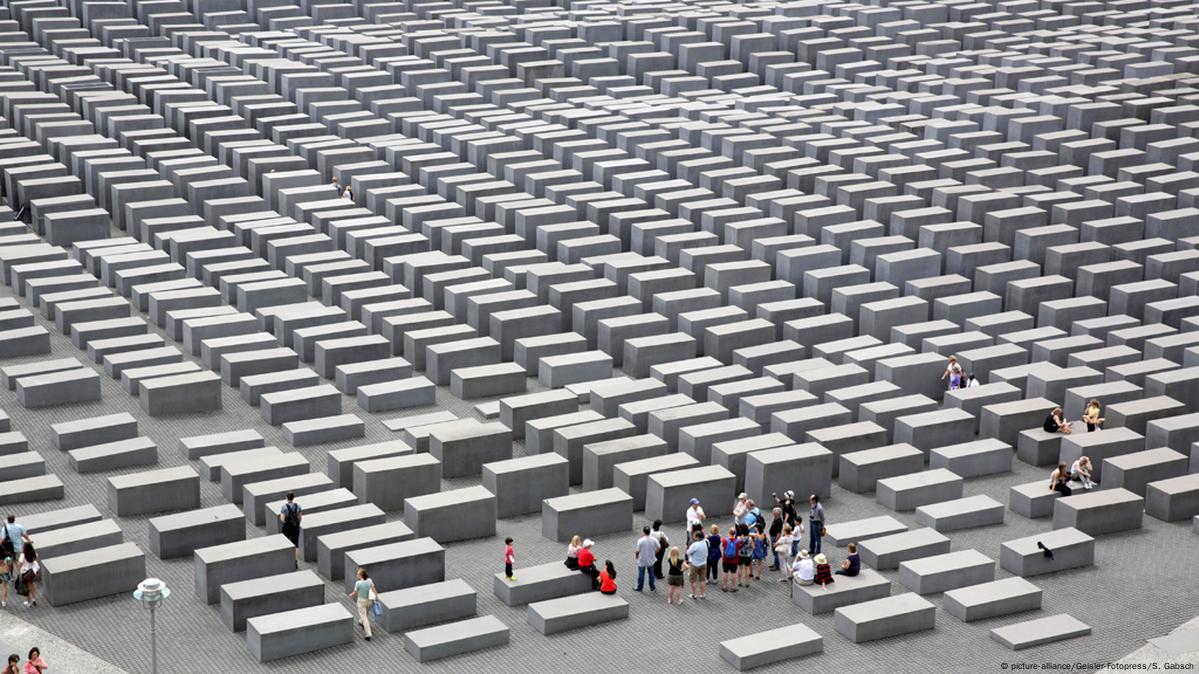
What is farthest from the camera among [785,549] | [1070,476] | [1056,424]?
[1056,424]

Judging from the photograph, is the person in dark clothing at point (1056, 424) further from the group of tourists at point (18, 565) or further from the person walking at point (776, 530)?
the group of tourists at point (18, 565)

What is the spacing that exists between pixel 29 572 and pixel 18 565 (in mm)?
248

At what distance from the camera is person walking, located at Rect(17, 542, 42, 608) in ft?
74.7

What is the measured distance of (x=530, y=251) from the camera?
3741cm

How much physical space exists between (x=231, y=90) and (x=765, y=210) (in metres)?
19.1

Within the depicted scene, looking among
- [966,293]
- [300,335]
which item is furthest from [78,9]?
[966,293]

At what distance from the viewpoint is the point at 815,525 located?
24672 millimetres

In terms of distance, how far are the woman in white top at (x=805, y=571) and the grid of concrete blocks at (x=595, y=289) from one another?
249mm

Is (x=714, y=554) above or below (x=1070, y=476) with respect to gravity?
above

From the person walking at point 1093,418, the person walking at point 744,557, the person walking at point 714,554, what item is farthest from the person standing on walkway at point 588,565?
the person walking at point 1093,418

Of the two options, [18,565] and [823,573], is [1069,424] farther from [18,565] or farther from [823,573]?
[18,565]

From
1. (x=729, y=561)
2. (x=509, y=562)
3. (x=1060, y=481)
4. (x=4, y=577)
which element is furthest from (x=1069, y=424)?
(x=4, y=577)

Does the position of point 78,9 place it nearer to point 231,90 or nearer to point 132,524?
point 231,90

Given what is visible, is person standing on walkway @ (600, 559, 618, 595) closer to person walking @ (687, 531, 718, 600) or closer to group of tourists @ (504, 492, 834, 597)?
group of tourists @ (504, 492, 834, 597)
